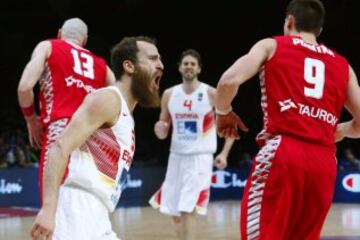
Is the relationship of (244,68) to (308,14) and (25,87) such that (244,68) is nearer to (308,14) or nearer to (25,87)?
(308,14)

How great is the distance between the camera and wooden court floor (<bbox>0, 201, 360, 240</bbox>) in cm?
913

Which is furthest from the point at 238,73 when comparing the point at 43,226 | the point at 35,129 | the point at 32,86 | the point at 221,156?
the point at 221,156

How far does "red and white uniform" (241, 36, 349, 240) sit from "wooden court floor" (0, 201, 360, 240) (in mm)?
5058

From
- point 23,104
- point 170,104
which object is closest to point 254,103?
point 170,104

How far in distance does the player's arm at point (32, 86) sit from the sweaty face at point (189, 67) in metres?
2.73

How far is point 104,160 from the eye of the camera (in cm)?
345

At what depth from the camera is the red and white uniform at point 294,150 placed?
152 inches

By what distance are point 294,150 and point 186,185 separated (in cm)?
424

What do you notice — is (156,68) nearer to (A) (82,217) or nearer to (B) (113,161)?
(B) (113,161)

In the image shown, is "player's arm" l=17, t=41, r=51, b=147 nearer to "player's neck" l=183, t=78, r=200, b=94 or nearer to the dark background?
"player's neck" l=183, t=78, r=200, b=94

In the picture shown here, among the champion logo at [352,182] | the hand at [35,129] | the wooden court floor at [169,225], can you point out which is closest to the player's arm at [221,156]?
the wooden court floor at [169,225]

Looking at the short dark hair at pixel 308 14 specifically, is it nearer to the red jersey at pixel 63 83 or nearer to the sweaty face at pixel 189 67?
the red jersey at pixel 63 83

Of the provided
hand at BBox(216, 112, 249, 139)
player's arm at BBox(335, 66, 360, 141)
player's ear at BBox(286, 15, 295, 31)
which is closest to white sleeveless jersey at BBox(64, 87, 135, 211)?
hand at BBox(216, 112, 249, 139)

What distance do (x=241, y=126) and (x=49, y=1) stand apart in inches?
714
